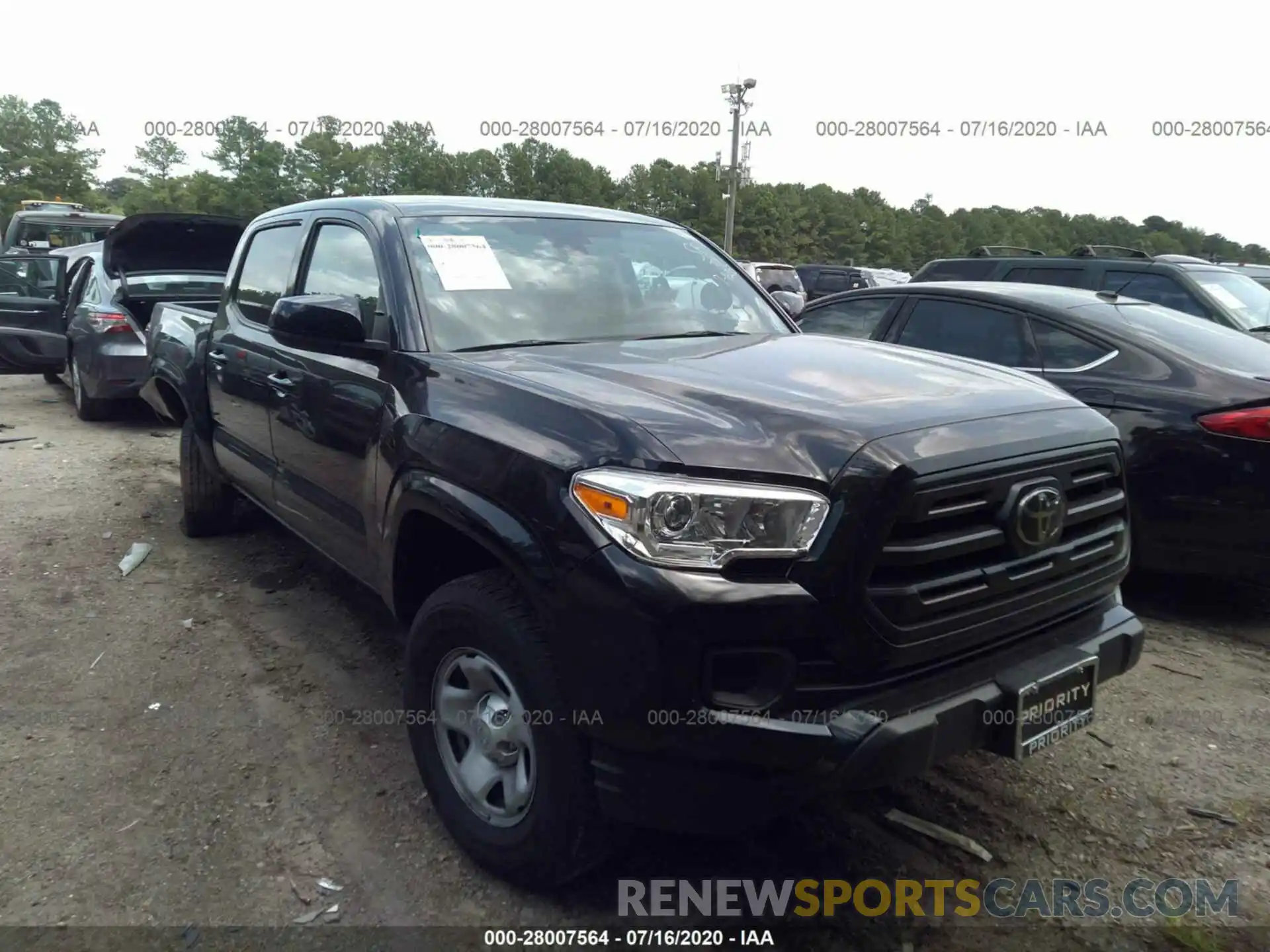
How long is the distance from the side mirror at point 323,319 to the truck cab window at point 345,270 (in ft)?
0.26

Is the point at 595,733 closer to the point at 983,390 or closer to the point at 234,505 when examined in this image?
the point at 983,390

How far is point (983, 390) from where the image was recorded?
264cm

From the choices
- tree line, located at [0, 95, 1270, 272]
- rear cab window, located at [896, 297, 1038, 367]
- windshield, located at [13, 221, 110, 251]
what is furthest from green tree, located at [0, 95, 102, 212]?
rear cab window, located at [896, 297, 1038, 367]

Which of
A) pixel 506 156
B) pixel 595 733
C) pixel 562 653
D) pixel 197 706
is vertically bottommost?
pixel 197 706

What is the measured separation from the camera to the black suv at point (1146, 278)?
23.9ft

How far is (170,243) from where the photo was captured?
8836mm

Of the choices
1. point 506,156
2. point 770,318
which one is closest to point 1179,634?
point 770,318

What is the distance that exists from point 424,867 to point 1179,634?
357cm

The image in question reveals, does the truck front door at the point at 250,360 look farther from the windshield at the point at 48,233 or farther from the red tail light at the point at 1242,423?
the windshield at the point at 48,233

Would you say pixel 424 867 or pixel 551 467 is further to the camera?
pixel 424 867

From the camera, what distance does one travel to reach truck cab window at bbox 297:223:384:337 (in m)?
3.27

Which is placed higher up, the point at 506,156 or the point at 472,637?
the point at 506,156

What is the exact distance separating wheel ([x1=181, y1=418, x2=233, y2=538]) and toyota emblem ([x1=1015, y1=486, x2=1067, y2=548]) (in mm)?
4495

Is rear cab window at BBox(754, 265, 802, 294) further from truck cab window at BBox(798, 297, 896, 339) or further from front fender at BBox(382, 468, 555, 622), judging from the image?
front fender at BBox(382, 468, 555, 622)
